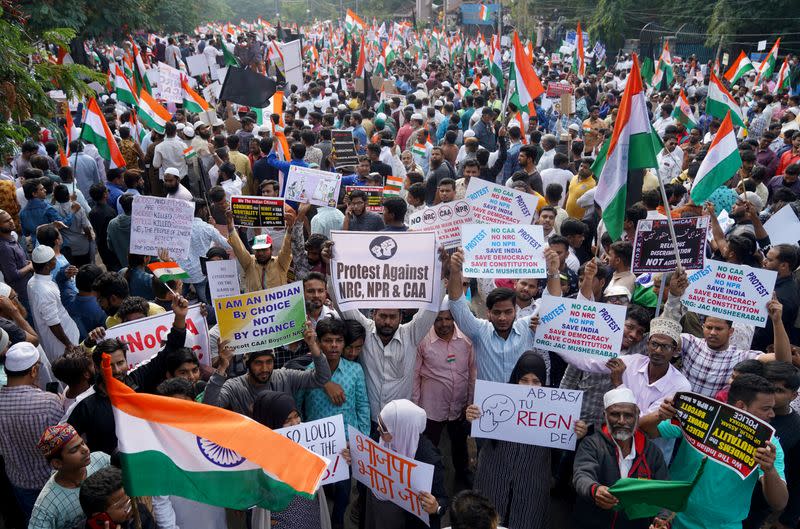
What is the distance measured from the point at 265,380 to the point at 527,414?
1.81m

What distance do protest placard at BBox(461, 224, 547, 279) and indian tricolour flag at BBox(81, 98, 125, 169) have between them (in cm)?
643

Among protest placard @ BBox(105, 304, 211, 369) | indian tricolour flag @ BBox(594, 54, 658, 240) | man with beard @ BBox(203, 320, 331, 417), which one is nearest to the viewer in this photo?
man with beard @ BBox(203, 320, 331, 417)

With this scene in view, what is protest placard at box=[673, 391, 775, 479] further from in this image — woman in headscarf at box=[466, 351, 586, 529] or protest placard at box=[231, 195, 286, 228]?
protest placard at box=[231, 195, 286, 228]

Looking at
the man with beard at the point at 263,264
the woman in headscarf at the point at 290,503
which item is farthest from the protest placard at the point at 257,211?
the woman in headscarf at the point at 290,503

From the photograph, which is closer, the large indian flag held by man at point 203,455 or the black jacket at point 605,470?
the large indian flag held by man at point 203,455

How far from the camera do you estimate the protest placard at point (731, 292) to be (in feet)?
17.8

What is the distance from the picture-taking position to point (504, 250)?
5797mm

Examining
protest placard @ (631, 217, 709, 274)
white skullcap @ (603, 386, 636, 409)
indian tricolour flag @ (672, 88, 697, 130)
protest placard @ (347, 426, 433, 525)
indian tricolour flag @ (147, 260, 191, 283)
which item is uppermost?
indian tricolour flag @ (672, 88, 697, 130)

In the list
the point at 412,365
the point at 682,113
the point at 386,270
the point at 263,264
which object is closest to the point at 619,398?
the point at 412,365

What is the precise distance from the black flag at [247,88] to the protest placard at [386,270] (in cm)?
764

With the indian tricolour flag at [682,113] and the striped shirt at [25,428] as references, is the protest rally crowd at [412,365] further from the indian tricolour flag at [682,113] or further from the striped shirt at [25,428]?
the indian tricolour flag at [682,113]

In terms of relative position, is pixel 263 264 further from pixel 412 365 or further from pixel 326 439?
pixel 326 439

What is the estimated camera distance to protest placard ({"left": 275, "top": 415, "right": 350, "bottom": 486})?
4.32 meters

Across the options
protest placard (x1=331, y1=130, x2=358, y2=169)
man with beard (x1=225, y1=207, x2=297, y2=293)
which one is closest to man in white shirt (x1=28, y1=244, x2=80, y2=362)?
man with beard (x1=225, y1=207, x2=297, y2=293)
